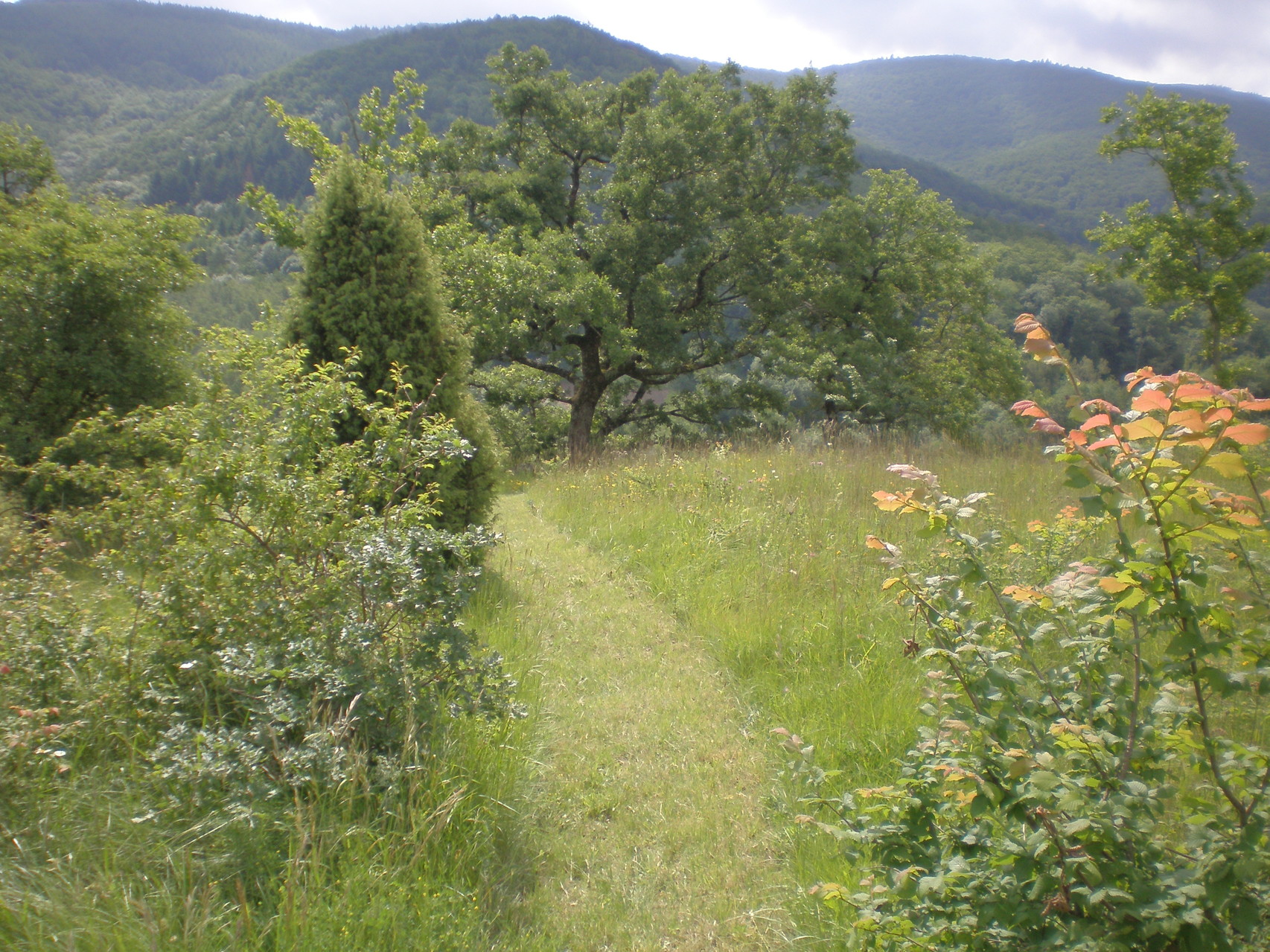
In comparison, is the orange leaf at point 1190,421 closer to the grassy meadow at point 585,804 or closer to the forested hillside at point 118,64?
the grassy meadow at point 585,804

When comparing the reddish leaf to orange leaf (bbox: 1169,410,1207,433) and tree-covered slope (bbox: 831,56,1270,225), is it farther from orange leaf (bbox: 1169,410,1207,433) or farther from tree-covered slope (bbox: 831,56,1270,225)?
tree-covered slope (bbox: 831,56,1270,225)

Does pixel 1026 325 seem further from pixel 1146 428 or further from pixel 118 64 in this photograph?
pixel 118 64

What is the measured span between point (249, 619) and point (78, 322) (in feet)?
24.1

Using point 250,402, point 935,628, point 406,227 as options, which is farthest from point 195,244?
point 935,628

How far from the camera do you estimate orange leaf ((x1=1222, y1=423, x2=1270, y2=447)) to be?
1112 millimetres

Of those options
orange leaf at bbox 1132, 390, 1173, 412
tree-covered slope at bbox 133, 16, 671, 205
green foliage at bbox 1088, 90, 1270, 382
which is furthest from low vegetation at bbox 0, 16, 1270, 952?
tree-covered slope at bbox 133, 16, 671, 205

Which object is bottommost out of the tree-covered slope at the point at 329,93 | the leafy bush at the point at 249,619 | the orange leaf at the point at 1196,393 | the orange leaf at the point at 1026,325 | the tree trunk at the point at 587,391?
the tree trunk at the point at 587,391

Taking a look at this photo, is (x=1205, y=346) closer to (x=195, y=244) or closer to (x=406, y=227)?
(x=406, y=227)

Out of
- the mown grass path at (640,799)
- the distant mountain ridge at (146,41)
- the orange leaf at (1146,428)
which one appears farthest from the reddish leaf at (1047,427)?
the distant mountain ridge at (146,41)

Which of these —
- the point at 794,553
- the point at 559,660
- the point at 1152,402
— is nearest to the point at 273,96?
the point at 794,553

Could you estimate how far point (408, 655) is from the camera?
2.64 meters

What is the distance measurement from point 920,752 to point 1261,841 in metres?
0.80

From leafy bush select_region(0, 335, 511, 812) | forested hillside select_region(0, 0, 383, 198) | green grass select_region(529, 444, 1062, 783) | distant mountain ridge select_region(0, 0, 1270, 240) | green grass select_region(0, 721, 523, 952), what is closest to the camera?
green grass select_region(0, 721, 523, 952)

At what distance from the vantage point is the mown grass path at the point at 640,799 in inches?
93.1
